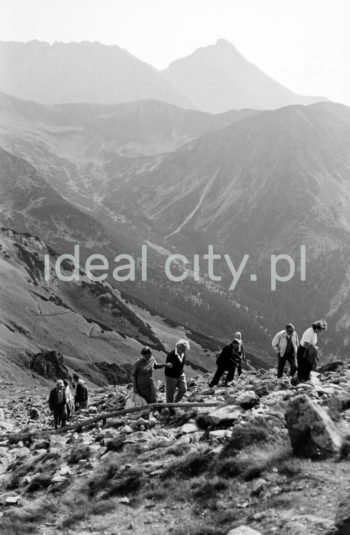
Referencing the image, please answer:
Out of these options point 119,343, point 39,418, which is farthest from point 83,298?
point 39,418

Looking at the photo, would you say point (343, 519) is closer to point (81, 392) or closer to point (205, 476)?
point (205, 476)

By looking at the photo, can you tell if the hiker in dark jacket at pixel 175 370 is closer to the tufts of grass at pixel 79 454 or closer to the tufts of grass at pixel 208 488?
the tufts of grass at pixel 79 454

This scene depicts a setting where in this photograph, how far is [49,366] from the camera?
8338 centimetres

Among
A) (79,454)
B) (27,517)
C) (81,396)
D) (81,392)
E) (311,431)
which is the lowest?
(81,396)

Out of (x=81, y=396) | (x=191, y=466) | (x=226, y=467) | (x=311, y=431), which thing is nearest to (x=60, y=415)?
→ (x=81, y=396)

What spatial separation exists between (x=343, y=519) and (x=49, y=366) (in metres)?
78.6

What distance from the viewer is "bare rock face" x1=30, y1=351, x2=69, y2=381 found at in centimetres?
8088

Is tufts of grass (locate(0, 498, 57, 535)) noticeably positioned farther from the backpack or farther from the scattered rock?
the scattered rock

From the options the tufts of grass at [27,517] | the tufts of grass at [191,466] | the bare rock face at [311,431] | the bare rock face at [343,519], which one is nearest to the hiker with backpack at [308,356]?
the bare rock face at [311,431]

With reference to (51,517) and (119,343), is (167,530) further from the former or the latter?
(119,343)

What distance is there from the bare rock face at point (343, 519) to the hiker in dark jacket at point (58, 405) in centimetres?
1996

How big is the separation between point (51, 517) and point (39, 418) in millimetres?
22253

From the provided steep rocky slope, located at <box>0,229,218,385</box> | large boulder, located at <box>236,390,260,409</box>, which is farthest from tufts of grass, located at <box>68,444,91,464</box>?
steep rocky slope, located at <box>0,229,218,385</box>

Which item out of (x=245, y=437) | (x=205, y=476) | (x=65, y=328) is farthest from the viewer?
(x=65, y=328)
